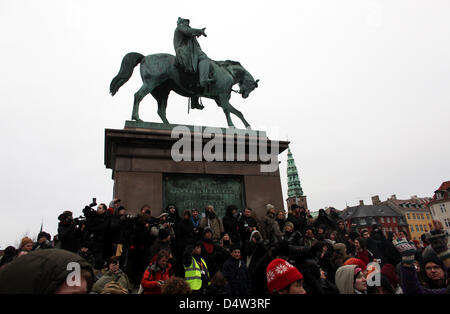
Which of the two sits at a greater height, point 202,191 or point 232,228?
point 202,191

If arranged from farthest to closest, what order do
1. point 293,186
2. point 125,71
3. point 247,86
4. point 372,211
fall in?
point 293,186 < point 372,211 < point 247,86 < point 125,71

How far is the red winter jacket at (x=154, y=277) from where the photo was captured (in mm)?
4766

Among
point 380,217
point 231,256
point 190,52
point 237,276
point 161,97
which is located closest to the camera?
point 237,276

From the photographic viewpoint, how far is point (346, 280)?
4.16m

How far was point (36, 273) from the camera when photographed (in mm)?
1306

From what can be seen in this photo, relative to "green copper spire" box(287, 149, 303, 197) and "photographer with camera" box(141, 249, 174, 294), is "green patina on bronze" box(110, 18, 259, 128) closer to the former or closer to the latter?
"photographer with camera" box(141, 249, 174, 294)

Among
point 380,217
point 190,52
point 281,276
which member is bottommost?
point 281,276

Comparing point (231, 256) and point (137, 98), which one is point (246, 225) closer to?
point (231, 256)

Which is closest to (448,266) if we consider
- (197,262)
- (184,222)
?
(197,262)

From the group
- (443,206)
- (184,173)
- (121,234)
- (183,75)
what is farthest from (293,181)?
(121,234)

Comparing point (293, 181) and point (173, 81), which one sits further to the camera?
point (293, 181)

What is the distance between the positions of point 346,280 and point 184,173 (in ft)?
19.7

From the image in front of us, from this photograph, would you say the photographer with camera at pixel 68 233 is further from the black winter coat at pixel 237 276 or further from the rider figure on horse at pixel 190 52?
the rider figure on horse at pixel 190 52
